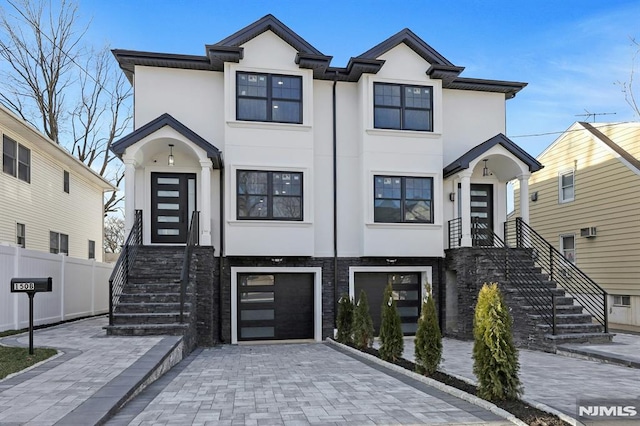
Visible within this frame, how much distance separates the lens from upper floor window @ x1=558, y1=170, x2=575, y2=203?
1673cm

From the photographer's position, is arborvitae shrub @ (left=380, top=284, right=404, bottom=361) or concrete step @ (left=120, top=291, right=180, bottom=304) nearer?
arborvitae shrub @ (left=380, top=284, right=404, bottom=361)

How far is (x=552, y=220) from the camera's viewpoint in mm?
17578

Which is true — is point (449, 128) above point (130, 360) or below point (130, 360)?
above

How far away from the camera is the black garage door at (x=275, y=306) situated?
12.9 metres

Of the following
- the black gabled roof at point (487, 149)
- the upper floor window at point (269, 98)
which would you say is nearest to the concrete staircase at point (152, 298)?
the upper floor window at point (269, 98)

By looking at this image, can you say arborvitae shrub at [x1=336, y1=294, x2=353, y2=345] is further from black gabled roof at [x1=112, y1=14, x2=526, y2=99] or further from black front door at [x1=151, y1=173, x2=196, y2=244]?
black gabled roof at [x1=112, y1=14, x2=526, y2=99]

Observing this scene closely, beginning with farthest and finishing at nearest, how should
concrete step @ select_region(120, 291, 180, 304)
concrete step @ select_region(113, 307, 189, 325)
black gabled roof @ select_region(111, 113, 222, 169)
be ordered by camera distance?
black gabled roof @ select_region(111, 113, 222, 169) < concrete step @ select_region(120, 291, 180, 304) < concrete step @ select_region(113, 307, 189, 325)

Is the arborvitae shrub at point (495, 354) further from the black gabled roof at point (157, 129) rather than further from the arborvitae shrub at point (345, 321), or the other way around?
the black gabled roof at point (157, 129)

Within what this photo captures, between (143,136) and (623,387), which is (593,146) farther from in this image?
(143,136)

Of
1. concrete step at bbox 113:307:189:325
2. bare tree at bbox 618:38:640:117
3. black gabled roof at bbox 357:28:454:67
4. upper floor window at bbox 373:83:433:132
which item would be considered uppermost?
black gabled roof at bbox 357:28:454:67

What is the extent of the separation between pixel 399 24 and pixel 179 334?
10615 mm

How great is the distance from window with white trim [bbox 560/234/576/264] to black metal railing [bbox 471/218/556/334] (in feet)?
14.5

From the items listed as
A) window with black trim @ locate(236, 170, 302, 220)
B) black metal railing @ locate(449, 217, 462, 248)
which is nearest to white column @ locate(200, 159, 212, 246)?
window with black trim @ locate(236, 170, 302, 220)

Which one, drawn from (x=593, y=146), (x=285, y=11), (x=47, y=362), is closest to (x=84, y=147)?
(x=285, y=11)
